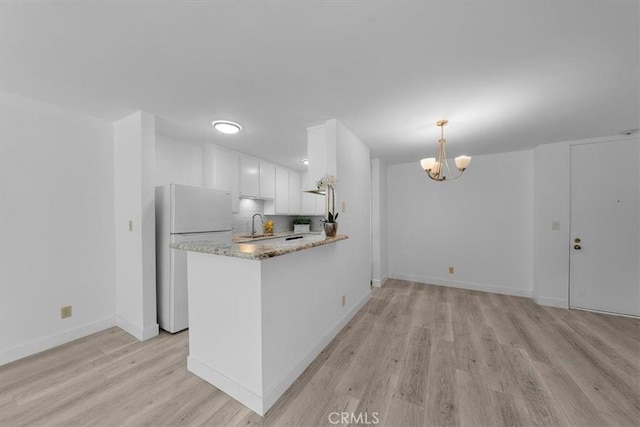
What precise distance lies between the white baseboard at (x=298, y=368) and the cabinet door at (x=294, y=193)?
8.74 feet

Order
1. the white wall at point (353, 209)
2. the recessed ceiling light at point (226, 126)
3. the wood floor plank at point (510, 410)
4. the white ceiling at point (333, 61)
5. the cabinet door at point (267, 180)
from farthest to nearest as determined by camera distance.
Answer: the cabinet door at point (267, 180) → the white wall at point (353, 209) → the recessed ceiling light at point (226, 126) → the wood floor plank at point (510, 410) → the white ceiling at point (333, 61)

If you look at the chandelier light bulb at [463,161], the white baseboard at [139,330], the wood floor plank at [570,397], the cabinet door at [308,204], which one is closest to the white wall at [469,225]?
the cabinet door at [308,204]

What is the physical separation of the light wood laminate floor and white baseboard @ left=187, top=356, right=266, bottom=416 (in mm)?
37

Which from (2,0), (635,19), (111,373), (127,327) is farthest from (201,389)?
(635,19)

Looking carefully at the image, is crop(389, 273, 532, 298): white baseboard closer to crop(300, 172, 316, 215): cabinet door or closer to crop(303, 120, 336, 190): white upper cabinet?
crop(300, 172, 316, 215): cabinet door

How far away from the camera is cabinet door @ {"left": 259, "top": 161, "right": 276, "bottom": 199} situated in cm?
419

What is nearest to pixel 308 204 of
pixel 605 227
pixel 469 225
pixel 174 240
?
pixel 174 240

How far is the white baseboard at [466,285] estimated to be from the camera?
3.76m

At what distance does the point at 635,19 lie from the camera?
122 cm

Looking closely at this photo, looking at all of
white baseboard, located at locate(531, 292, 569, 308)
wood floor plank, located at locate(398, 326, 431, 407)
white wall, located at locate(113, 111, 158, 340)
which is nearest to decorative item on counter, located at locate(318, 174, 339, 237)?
wood floor plank, located at locate(398, 326, 431, 407)

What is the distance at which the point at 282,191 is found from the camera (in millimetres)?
4672

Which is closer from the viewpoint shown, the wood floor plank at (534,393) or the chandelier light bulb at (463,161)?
the wood floor plank at (534,393)

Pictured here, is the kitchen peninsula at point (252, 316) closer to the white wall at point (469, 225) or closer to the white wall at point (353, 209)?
the white wall at point (353, 209)

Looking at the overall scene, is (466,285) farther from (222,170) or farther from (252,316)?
(222,170)
